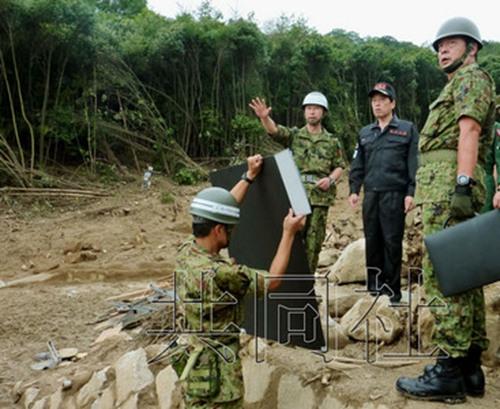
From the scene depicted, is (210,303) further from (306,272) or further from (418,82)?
(418,82)

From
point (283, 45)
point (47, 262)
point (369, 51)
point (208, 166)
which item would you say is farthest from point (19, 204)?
point (369, 51)

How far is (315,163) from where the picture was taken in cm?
426

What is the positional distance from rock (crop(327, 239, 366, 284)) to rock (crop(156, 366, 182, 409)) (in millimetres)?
1733

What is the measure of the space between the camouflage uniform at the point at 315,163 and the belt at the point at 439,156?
4.22 feet

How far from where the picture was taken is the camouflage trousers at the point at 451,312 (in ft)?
8.73

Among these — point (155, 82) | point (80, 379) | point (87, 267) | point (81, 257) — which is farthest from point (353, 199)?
point (155, 82)

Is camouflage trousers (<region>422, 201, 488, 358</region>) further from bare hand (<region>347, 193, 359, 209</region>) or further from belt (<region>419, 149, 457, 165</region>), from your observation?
bare hand (<region>347, 193, 359, 209</region>)

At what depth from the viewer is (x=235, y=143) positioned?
1459cm

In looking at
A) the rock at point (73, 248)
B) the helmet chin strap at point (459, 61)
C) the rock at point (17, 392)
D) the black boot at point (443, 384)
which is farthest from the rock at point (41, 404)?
the rock at point (73, 248)

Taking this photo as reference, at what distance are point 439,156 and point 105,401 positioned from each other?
2.94 m

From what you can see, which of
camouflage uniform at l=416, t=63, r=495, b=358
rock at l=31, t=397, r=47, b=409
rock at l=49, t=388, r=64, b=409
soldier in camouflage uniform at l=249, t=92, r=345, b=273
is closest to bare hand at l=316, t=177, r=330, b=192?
soldier in camouflage uniform at l=249, t=92, r=345, b=273

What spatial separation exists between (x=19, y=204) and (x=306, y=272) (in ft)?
29.7

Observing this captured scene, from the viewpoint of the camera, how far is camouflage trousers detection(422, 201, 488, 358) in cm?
266

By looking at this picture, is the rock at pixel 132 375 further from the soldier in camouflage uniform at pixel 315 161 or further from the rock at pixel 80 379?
the soldier in camouflage uniform at pixel 315 161
